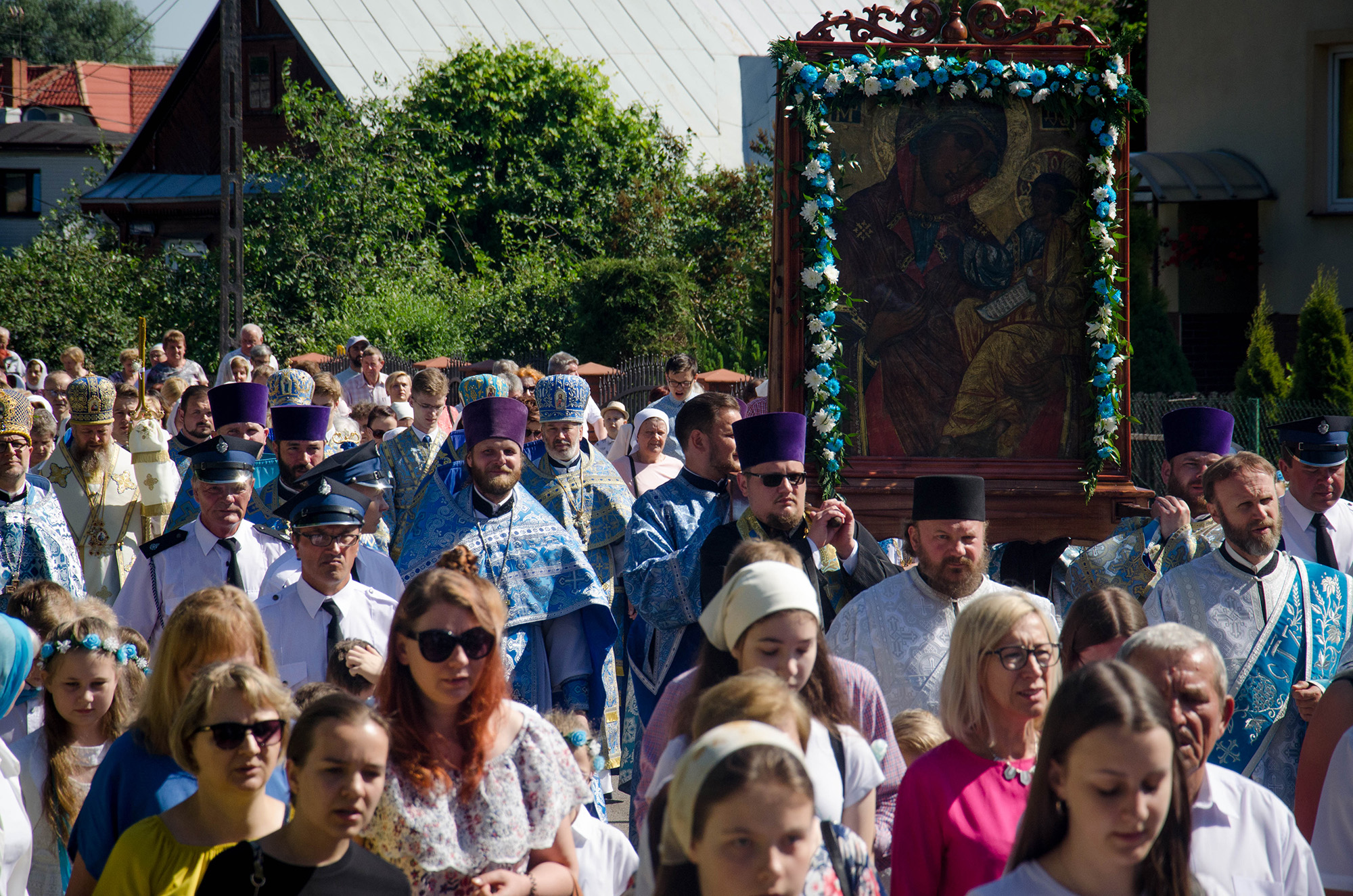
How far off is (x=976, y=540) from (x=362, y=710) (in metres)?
2.55

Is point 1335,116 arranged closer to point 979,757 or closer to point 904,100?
point 904,100

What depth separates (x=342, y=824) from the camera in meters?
3.07

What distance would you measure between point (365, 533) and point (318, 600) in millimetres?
1627

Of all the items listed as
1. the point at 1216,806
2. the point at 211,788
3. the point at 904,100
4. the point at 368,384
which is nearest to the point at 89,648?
the point at 211,788

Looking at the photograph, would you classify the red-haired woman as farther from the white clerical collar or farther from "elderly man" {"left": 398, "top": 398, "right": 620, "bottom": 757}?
the white clerical collar

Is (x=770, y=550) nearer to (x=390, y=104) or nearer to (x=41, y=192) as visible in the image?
(x=390, y=104)

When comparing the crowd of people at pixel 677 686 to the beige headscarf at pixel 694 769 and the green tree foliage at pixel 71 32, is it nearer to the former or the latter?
the beige headscarf at pixel 694 769

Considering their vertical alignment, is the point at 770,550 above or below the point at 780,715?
above

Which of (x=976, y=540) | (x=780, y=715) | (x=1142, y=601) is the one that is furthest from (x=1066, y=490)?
(x=780, y=715)

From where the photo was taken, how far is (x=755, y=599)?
3.71 m

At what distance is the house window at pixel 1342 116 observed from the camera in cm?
1714

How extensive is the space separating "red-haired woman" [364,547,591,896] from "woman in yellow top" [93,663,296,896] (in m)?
0.30

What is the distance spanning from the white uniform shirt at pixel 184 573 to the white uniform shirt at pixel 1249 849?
3581 millimetres

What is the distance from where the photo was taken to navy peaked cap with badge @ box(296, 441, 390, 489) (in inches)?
242
